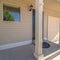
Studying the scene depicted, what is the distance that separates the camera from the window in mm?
4855

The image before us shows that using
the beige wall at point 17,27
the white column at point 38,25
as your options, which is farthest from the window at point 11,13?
the white column at point 38,25

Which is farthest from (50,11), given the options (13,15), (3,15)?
(3,15)

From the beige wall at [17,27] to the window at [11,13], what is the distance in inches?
8.0

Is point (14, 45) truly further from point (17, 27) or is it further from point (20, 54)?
point (20, 54)

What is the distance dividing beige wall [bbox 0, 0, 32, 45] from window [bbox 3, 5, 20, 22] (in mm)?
203

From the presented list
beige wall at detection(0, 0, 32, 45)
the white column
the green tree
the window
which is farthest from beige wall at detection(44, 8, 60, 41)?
the white column

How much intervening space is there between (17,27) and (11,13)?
2.87 ft

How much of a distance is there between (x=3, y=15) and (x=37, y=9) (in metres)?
2.11

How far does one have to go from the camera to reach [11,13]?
509cm

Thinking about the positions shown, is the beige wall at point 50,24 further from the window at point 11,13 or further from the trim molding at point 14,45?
the window at point 11,13

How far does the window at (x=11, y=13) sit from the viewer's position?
4855mm

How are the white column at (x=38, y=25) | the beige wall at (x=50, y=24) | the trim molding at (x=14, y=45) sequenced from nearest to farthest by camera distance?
the white column at (x=38, y=25)
the trim molding at (x=14, y=45)
the beige wall at (x=50, y=24)

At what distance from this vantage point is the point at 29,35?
19.8ft

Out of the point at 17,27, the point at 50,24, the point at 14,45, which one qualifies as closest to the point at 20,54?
the point at 14,45
